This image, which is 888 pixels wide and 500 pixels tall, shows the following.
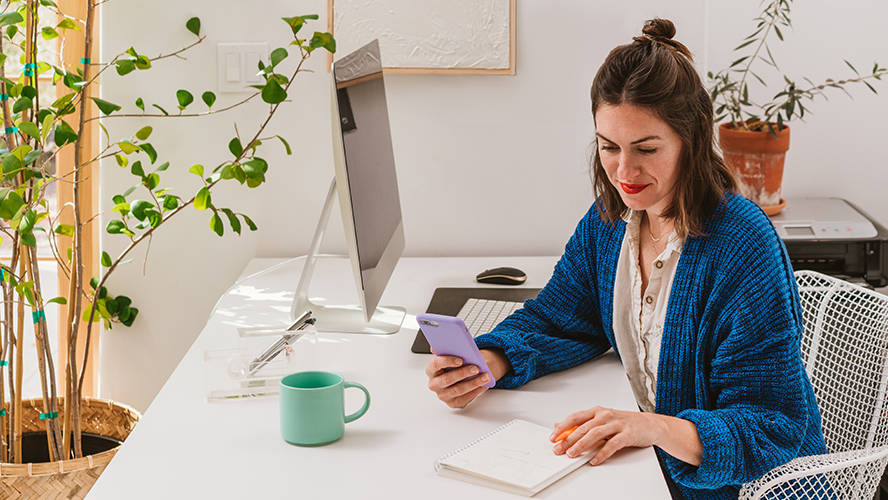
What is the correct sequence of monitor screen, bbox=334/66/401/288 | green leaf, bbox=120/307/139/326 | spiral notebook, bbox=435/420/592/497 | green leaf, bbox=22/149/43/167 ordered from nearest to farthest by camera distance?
spiral notebook, bbox=435/420/592/497 < monitor screen, bbox=334/66/401/288 < green leaf, bbox=22/149/43/167 < green leaf, bbox=120/307/139/326

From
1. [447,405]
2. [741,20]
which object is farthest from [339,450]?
[741,20]

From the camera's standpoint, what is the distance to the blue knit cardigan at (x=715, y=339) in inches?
38.6

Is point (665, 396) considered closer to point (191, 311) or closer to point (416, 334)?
point (416, 334)

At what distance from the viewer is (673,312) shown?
3.73 feet

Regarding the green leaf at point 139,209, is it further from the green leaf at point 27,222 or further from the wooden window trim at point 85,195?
the wooden window trim at point 85,195

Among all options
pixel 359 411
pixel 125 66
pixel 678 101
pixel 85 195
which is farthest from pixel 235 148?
pixel 678 101

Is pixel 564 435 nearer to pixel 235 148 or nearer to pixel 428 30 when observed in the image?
pixel 235 148

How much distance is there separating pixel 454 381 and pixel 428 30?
1.10 meters

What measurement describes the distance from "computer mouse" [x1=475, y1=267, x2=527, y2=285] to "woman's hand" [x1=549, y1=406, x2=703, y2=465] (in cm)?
78

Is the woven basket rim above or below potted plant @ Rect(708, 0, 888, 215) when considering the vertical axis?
below

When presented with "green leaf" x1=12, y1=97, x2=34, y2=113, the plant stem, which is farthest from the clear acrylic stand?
the plant stem

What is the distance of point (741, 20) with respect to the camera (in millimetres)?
A: 2033

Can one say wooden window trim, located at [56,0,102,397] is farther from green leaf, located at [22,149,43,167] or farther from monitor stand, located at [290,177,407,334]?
monitor stand, located at [290,177,407,334]

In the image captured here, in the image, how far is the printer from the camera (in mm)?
1780
